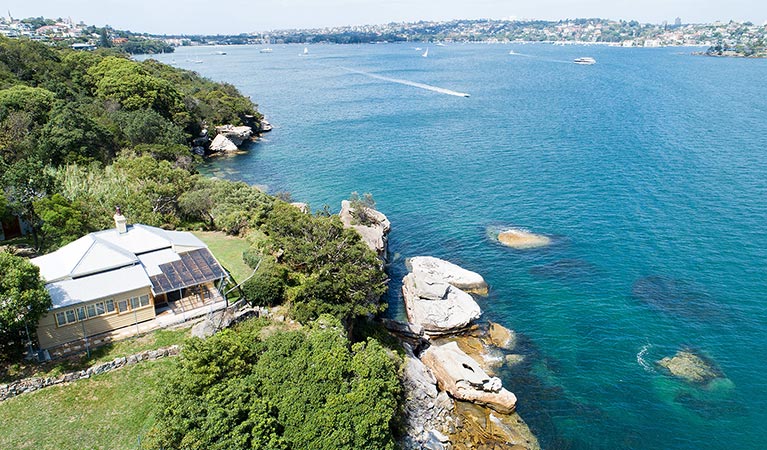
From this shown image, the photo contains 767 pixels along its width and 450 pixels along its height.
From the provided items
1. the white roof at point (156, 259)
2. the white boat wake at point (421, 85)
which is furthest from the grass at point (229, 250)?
the white boat wake at point (421, 85)

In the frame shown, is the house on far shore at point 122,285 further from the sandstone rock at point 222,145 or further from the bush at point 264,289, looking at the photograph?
the sandstone rock at point 222,145

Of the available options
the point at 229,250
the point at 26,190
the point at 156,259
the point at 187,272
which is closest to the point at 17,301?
the point at 156,259

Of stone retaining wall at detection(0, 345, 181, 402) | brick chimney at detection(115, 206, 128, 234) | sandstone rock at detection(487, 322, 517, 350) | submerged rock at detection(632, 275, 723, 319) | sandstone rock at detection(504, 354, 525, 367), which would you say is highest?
brick chimney at detection(115, 206, 128, 234)

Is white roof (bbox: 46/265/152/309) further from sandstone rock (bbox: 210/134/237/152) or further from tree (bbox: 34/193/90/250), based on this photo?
sandstone rock (bbox: 210/134/237/152)

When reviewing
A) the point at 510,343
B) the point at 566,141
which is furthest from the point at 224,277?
the point at 566,141

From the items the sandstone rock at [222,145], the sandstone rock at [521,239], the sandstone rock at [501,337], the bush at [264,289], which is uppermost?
the bush at [264,289]

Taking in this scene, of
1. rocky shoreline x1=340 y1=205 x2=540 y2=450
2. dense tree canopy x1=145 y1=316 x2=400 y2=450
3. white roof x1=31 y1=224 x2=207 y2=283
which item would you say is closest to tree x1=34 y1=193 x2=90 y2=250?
white roof x1=31 y1=224 x2=207 y2=283

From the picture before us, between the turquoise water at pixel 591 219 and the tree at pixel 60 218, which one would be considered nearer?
the turquoise water at pixel 591 219
